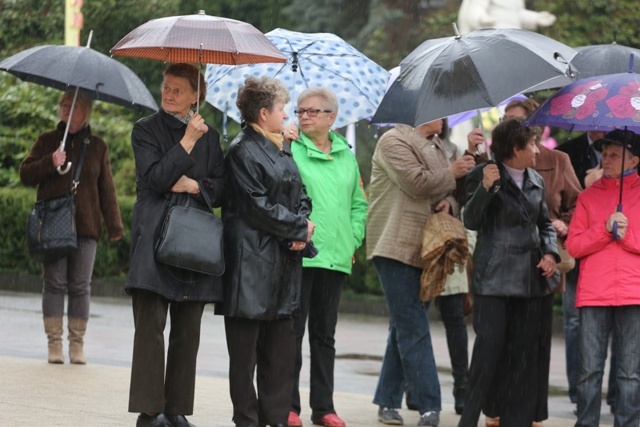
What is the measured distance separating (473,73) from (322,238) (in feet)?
5.40

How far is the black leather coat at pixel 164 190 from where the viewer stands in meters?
7.22

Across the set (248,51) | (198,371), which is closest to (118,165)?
(198,371)

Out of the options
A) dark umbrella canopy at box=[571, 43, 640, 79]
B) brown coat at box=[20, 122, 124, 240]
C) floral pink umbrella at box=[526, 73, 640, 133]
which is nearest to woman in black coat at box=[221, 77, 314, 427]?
floral pink umbrella at box=[526, 73, 640, 133]

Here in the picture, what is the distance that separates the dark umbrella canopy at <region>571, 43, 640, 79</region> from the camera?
8.81 meters

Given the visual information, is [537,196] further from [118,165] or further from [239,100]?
[118,165]

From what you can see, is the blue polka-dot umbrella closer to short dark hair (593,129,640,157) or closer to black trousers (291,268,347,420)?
black trousers (291,268,347,420)

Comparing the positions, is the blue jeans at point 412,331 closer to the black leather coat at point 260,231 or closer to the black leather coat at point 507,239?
the black leather coat at point 507,239

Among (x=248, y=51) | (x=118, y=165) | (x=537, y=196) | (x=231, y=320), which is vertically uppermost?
(x=248, y=51)

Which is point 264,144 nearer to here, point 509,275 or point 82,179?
point 509,275

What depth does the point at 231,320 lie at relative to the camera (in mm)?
7441

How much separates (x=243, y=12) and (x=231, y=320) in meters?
22.2

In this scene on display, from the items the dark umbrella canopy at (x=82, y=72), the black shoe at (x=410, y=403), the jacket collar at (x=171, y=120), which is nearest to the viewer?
the jacket collar at (x=171, y=120)

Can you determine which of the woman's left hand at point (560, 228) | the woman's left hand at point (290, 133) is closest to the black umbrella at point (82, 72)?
the woman's left hand at point (290, 133)

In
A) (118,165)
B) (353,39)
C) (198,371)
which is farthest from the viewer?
(353,39)
